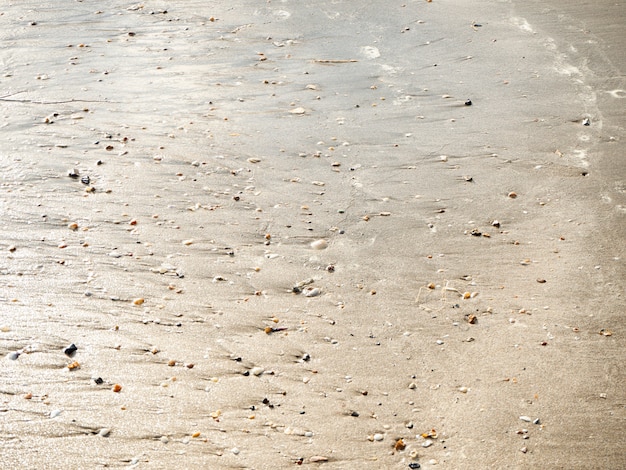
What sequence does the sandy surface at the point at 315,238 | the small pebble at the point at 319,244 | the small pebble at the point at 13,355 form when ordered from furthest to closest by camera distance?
1. the small pebble at the point at 319,244
2. the small pebble at the point at 13,355
3. the sandy surface at the point at 315,238

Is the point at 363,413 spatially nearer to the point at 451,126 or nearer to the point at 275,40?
the point at 451,126

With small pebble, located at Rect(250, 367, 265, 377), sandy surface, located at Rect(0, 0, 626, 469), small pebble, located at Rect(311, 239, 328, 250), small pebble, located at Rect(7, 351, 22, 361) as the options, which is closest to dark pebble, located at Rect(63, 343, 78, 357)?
sandy surface, located at Rect(0, 0, 626, 469)

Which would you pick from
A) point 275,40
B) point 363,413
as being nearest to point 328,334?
point 363,413

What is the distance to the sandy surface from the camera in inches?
119

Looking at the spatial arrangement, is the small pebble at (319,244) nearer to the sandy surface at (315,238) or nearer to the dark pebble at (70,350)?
the sandy surface at (315,238)

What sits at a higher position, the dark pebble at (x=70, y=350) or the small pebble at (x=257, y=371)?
the dark pebble at (x=70, y=350)

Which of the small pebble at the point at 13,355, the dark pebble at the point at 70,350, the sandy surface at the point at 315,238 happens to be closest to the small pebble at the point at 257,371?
the sandy surface at the point at 315,238

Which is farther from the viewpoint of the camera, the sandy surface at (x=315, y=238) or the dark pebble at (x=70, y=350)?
the dark pebble at (x=70, y=350)

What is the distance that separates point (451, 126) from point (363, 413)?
324 centimetres

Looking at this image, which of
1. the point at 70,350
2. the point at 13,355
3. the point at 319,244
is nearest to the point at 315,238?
the point at 319,244

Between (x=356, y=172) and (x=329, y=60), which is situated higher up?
(x=329, y=60)

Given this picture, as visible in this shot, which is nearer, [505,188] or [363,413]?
[363,413]

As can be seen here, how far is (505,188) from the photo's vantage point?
194 inches

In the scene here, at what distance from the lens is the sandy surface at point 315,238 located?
3.01 meters
